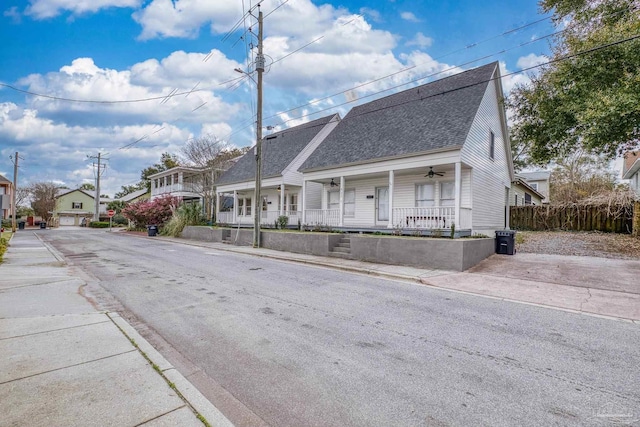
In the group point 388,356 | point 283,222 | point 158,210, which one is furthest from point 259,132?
point 158,210

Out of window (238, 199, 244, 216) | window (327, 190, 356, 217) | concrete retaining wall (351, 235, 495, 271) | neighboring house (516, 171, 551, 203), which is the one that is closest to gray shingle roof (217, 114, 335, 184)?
window (238, 199, 244, 216)

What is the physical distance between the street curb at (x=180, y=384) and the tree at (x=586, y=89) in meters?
11.4

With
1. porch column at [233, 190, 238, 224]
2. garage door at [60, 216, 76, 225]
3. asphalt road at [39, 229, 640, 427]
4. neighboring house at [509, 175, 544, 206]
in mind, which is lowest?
asphalt road at [39, 229, 640, 427]

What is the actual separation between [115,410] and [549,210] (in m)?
21.3

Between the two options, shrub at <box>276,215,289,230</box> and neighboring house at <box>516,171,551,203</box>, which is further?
neighboring house at <box>516,171,551,203</box>

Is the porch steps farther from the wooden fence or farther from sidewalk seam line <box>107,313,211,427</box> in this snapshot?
the wooden fence

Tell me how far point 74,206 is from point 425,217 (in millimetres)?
75479

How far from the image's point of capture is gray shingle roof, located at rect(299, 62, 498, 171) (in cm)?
1290

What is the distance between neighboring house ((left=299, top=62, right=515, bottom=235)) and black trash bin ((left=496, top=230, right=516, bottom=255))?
3.74 feet

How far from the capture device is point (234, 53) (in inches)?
678

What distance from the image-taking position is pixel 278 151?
23000 mm

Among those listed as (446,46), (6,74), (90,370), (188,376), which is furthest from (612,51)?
(6,74)

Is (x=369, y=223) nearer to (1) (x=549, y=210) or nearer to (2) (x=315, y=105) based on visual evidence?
(2) (x=315, y=105)

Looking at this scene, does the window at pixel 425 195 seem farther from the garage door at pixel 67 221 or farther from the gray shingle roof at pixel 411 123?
the garage door at pixel 67 221
